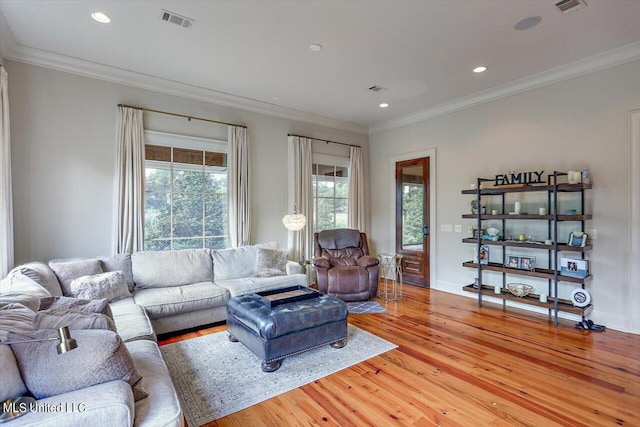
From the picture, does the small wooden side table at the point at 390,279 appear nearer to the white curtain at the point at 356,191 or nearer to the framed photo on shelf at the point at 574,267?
the white curtain at the point at 356,191

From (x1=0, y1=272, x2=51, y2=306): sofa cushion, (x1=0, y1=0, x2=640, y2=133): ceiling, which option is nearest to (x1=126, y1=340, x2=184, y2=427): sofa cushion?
(x1=0, y1=272, x2=51, y2=306): sofa cushion

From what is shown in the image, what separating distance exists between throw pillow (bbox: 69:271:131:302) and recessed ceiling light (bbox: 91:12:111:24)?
2.42m

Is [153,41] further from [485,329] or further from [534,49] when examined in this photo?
[485,329]

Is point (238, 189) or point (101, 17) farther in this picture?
point (238, 189)

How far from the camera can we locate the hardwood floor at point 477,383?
A: 2.07m

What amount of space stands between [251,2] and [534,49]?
9.82ft

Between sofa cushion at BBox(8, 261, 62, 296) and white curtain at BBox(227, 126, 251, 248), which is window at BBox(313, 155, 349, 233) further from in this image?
sofa cushion at BBox(8, 261, 62, 296)

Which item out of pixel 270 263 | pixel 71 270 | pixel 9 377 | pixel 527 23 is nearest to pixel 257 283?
pixel 270 263

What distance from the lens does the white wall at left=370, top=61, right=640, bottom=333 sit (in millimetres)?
3494

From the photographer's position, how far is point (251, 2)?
8.54 ft

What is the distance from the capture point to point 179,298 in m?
3.36

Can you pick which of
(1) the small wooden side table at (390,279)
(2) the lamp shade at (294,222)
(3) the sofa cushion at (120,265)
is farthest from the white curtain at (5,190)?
(1) the small wooden side table at (390,279)

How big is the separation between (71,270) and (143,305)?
799 mm

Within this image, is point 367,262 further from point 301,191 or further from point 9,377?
point 9,377
